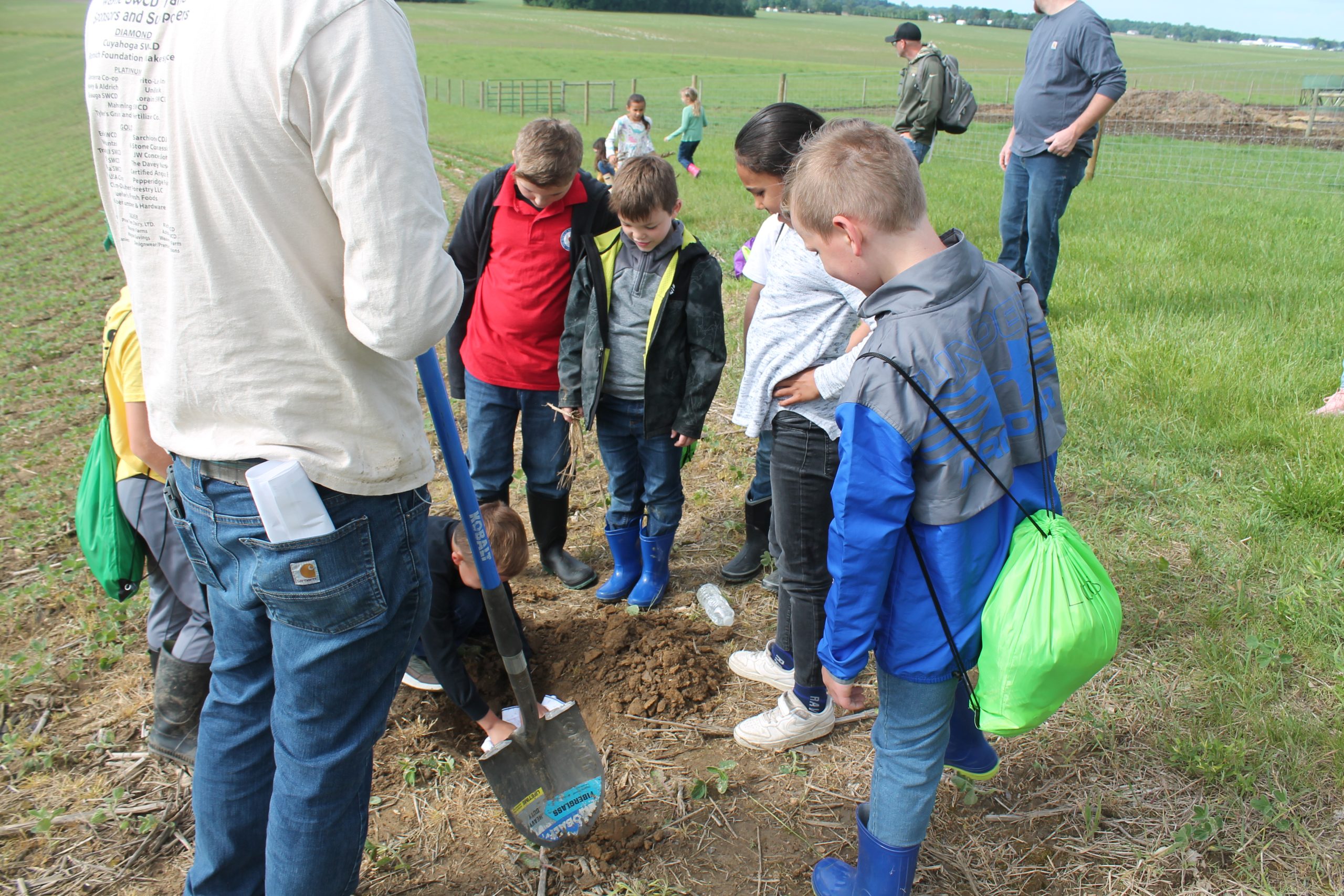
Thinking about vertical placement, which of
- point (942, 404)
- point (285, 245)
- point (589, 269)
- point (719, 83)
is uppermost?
point (285, 245)

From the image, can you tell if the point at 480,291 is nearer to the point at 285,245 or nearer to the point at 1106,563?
the point at 285,245

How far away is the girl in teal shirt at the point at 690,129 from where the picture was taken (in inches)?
566

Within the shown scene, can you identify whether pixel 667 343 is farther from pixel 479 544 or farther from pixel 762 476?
pixel 479 544

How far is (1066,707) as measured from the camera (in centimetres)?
268

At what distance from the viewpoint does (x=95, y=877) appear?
2279mm

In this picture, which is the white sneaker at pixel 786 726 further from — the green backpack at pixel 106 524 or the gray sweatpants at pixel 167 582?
the green backpack at pixel 106 524

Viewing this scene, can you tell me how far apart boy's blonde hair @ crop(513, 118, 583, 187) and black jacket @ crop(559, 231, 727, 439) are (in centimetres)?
24

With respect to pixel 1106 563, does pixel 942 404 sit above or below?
above

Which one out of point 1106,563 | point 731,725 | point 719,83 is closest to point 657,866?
point 731,725

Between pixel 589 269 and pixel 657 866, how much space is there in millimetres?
1939

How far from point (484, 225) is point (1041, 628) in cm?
249

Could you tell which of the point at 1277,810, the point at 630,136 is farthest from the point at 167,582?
the point at 630,136

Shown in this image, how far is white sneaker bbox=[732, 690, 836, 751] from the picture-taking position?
8.73 feet

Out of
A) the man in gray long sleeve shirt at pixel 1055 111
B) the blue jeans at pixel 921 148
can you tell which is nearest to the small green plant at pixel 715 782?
the man in gray long sleeve shirt at pixel 1055 111
